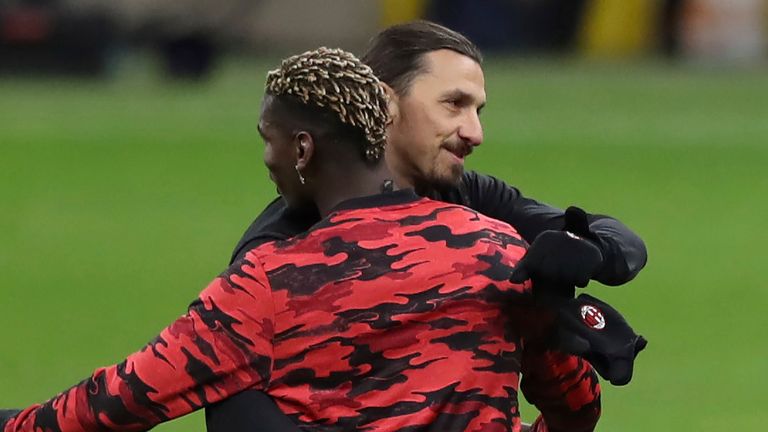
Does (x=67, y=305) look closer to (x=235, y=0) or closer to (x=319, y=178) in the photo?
(x=319, y=178)

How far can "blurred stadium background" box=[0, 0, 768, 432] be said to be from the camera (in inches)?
353

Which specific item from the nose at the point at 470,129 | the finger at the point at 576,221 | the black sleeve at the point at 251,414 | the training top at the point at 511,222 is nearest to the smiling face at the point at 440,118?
the nose at the point at 470,129

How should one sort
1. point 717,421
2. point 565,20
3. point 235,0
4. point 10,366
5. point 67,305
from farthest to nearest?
point 565,20 < point 235,0 < point 67,305 < point 10,366 < point 717,421

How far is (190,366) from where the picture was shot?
398cm

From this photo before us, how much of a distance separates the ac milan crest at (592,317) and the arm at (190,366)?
656mm

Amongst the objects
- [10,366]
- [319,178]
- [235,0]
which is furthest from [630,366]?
[235,0]

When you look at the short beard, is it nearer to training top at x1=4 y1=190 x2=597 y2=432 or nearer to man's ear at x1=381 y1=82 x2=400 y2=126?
man's ear at x1=381 y1=82 x2=400 y2=126

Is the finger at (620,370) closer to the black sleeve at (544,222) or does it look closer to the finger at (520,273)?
the black sleeve at (544,222)

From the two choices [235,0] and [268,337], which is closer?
[268,337]

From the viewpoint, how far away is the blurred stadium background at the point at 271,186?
896 cm

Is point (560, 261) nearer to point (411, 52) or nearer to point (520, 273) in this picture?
point (520, 273)

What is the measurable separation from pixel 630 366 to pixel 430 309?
47 cm

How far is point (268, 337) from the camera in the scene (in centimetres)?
402

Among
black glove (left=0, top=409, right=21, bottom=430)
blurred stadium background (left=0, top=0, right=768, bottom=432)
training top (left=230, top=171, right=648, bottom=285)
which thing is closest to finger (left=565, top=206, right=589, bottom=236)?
training top (left=230, top=171, right=648, bottom=285)
